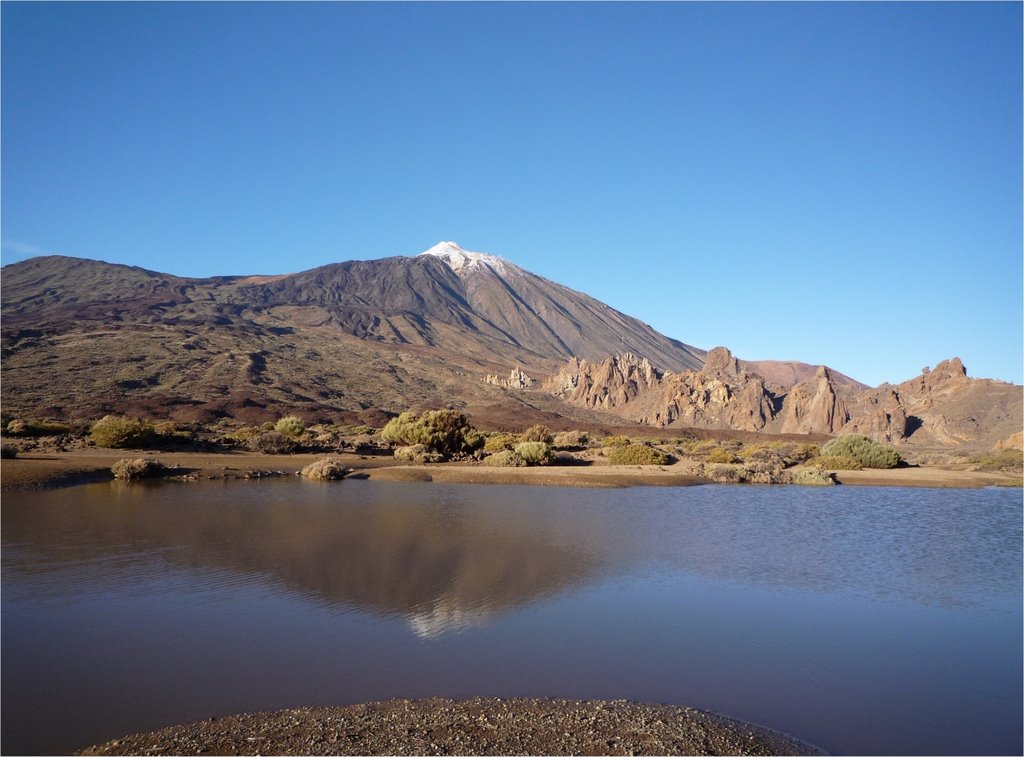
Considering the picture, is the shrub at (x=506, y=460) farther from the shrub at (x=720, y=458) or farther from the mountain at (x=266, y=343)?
the mountain at (x=266, y=343)

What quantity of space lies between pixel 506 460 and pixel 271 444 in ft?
36.5

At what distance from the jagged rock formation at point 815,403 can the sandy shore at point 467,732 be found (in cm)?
4894

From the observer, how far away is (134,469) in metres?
22.1

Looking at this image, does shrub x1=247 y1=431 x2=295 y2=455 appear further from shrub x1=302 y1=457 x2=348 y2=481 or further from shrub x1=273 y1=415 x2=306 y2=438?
shrub x1=302 y1=457 x2=348 y2=481

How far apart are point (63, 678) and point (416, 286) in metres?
190

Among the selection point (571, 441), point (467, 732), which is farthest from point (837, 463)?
point (467, 732)

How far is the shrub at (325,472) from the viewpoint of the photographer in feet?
79.7

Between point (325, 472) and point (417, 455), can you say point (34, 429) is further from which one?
point (417, 455)

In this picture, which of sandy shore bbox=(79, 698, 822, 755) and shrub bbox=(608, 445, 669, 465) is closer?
sandy shore bbox=(79, 698, 822, 755)

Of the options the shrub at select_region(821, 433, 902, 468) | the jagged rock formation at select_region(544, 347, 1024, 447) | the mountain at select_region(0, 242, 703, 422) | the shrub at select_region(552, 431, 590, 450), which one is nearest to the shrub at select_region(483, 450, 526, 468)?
the shrub at select_region(552, 431, 590, 450)

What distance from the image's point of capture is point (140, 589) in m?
10.0

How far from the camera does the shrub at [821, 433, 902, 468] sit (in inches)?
1331

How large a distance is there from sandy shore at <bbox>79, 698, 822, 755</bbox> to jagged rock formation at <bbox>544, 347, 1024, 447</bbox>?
161ft

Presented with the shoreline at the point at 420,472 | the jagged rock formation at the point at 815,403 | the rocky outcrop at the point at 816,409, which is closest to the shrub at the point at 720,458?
the shoreline at the point at 420,472
